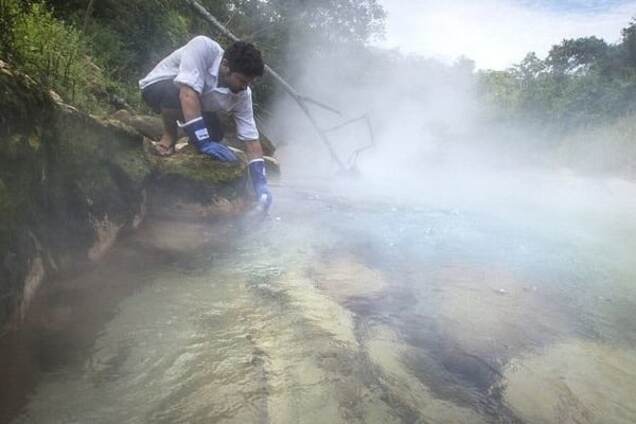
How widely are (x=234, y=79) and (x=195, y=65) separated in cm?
30

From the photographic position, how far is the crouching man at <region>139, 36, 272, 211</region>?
3529 millimetres

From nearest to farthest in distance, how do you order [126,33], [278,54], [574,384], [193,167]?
[574,384] < [193,167] < [126,33] < [278,54]

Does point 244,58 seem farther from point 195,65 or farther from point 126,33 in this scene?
point 126,33

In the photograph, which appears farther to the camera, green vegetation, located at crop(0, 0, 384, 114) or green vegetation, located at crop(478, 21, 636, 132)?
green vegetation, located at crop(478, 21, 636, 132)

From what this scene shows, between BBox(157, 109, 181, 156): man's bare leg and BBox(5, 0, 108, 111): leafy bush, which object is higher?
BBox(5, 0, 108, 111): leafy bush

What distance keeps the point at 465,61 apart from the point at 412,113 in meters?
17.1

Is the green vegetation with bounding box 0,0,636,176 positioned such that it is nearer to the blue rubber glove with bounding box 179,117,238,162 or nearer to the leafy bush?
the leafy bush

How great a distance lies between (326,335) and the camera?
2.16m

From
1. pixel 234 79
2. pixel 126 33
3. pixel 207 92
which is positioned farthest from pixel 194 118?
pixel 126 33

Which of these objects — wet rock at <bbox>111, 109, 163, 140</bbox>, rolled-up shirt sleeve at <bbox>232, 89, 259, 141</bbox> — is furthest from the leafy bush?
rolled-up shirt sleeve at <bbox>232, 89, 259, 141</bbox>

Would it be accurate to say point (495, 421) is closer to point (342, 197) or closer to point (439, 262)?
point (439, 262)

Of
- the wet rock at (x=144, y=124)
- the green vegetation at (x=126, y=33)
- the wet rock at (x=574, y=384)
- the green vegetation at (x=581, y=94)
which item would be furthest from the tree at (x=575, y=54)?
the wet rock at (x=574, y=384)

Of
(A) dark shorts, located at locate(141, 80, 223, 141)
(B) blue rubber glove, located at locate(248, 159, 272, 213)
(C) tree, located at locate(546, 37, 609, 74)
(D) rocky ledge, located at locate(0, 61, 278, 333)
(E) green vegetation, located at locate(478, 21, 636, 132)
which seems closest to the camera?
(D) rocky ledge, located at locate(0, 61, 278, 333)

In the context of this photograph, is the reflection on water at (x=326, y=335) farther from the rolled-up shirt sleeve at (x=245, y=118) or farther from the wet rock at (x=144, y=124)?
the wet rock at (x=144, y=124)
